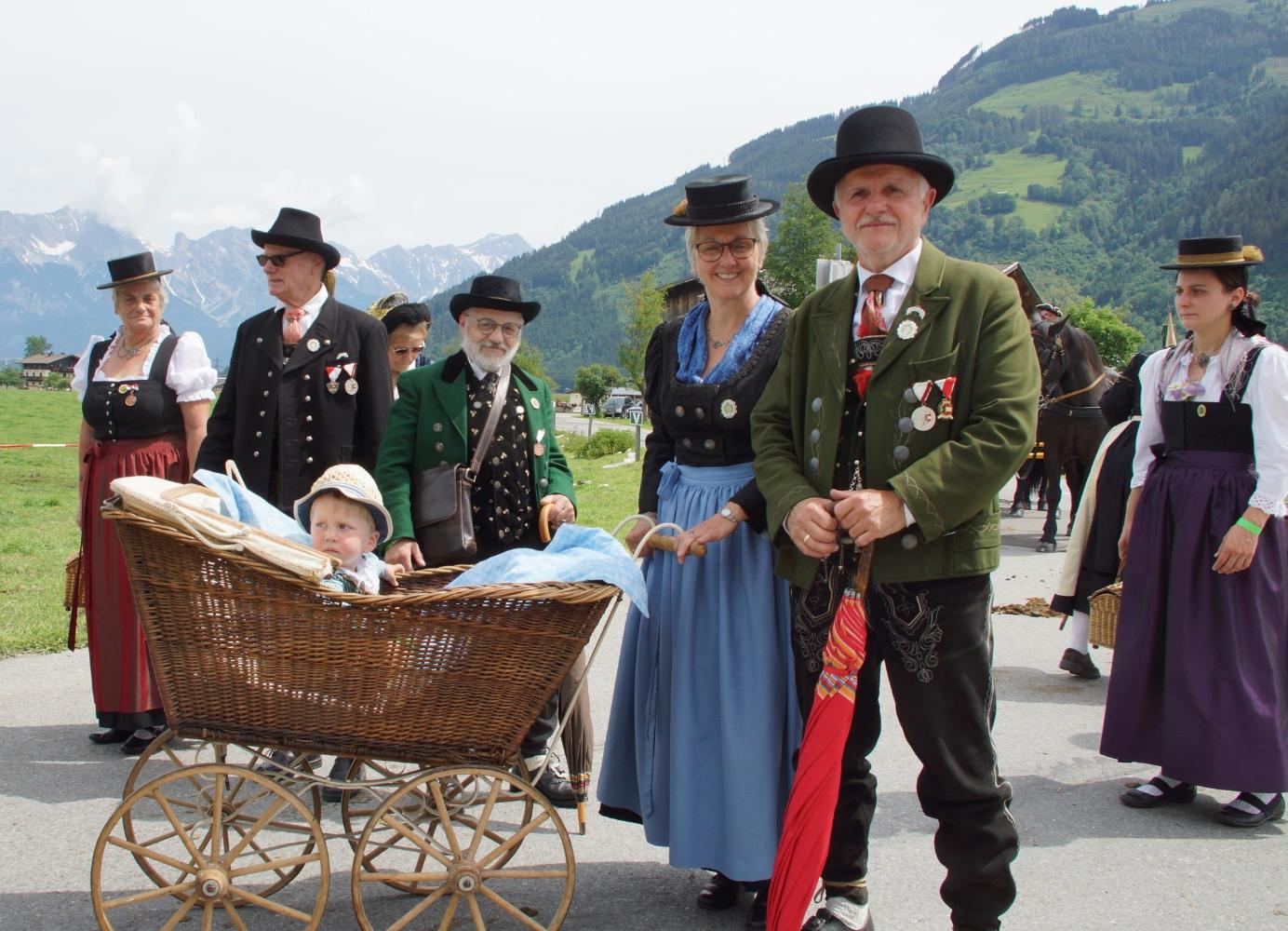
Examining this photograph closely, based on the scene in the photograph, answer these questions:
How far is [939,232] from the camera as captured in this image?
164125mm

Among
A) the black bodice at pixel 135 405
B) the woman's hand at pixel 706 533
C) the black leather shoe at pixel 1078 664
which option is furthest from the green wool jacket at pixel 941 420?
the black leather shoe at pixel 1078 664

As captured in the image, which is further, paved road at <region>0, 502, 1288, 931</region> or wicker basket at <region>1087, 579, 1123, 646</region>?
wicker basket at <region>1087, 579, 1123, 646</region>

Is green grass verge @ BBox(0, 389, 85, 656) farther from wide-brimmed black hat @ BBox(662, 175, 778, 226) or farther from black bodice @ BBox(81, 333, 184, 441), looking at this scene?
wide-brimmed black hat @ BBox(662, 175, 778, 226)

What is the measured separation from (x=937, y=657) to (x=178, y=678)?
1982mm

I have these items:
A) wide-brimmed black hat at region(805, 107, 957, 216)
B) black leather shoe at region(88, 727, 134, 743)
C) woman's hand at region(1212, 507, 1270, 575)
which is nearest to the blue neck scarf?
wide-brimmed black hat at region(805, 107, 957, 216)

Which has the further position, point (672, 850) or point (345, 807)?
point (345, 807)

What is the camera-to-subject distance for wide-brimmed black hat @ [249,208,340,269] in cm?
426

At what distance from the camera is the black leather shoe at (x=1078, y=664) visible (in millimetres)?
6305

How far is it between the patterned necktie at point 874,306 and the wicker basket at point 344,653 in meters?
0.98

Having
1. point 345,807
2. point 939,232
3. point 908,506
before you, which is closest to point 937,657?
point 908,506

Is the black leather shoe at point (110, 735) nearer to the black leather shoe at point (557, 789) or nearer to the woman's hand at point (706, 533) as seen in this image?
the black leather shoe at point (557, 789)

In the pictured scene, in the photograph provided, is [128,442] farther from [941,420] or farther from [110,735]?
[941,420]

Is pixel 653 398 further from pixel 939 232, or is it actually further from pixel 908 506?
pixel 939 232

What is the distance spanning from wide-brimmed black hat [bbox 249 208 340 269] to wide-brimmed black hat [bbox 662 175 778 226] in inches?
66.7
